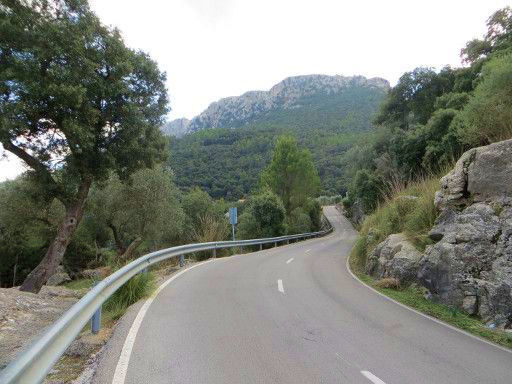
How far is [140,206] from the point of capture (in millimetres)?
26266

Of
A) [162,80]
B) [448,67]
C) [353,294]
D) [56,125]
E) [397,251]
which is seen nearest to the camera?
[353,294]

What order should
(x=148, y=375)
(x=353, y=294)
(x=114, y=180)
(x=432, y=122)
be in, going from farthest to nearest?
(x=114, y=180) < (x=432, y=122) < (x=353, y=294) < (x=148, y=375)

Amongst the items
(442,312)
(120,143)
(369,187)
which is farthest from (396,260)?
(369,187)

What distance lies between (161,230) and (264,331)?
69.3 feet

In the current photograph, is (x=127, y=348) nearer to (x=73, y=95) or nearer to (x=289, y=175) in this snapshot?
(x=73, y=95)

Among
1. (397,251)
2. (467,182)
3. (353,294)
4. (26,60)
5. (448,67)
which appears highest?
(448,67)

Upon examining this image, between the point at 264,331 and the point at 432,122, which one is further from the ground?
the point at 432,122

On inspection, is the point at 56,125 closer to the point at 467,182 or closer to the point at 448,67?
the point at 467,182

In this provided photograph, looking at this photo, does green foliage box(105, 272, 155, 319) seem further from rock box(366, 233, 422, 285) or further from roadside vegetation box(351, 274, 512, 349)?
rock box(366, 233, 422, 285)

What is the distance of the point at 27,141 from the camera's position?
14.5m

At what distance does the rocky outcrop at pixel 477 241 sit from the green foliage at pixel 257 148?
62.3 metres

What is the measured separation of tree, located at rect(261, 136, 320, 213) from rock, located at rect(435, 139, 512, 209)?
119ft

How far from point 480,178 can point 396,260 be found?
3.16 meters

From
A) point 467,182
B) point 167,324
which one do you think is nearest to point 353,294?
point 467,182
